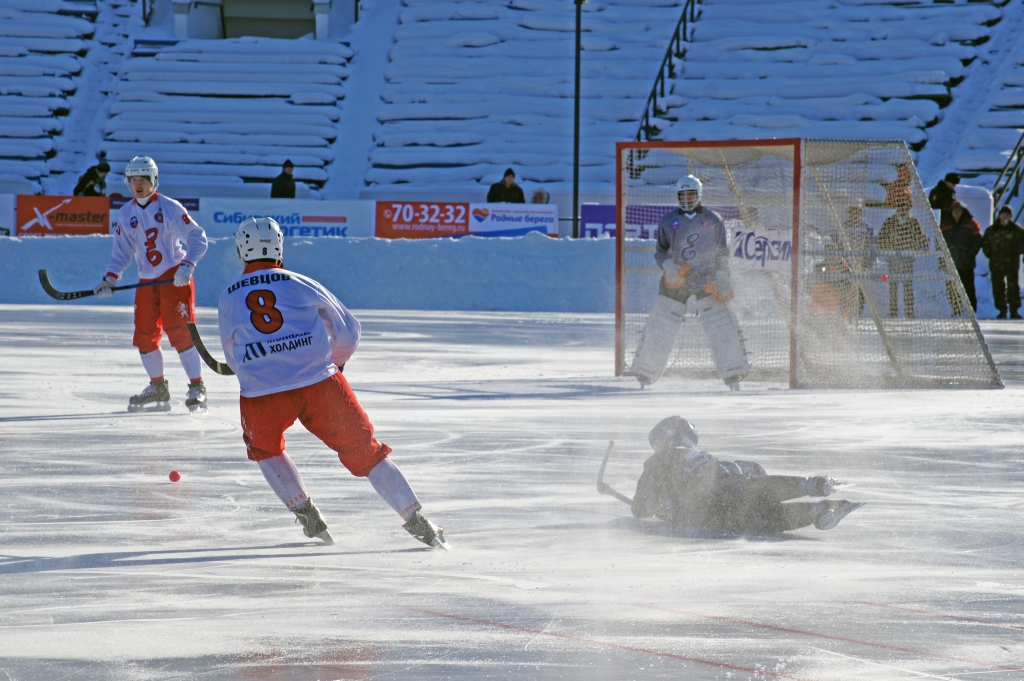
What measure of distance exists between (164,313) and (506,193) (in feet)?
39.5

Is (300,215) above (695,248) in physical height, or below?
above

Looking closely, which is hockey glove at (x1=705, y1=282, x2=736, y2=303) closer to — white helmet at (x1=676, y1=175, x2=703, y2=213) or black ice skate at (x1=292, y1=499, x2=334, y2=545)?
white helmet at (x1=676, y1=175, x2=703, y2=213)

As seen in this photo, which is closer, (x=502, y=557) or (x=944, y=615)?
(x=944, y=615)

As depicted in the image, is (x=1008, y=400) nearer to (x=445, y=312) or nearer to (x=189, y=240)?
(x=189, y=240)

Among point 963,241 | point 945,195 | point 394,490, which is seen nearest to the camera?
point 394,490

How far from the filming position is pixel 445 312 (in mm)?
16859

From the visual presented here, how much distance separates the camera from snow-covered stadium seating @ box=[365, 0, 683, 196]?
2506 centimetres

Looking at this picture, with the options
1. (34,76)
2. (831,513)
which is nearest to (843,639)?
(831,513)

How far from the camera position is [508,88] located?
2675 centimetres

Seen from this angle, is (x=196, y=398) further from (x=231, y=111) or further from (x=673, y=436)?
(x=231, y=111)

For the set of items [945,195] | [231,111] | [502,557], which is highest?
[231,111]

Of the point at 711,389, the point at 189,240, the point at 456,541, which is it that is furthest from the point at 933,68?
the point at 456,541

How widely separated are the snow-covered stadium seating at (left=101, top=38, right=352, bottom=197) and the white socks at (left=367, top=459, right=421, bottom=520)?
828 inches

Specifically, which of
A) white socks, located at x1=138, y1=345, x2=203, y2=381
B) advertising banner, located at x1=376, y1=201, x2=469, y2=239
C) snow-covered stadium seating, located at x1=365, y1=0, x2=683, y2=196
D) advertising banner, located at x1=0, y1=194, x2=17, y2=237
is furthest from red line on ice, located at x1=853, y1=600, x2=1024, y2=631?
snow-covered stadium seating, located at x1=365, y1=0, x2=683, y2=196
